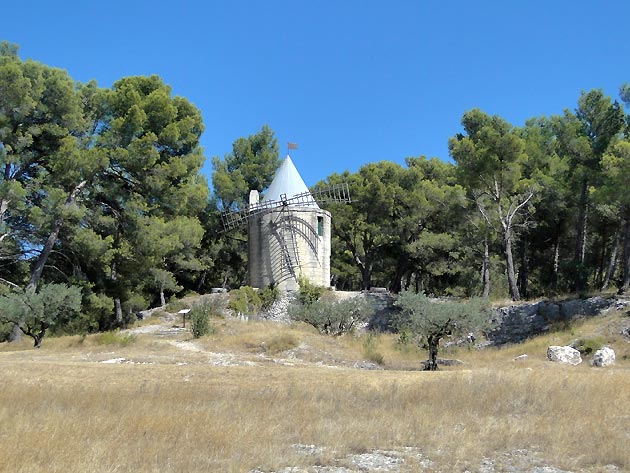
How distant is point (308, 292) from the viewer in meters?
30.9

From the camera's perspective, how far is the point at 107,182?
25422 mm

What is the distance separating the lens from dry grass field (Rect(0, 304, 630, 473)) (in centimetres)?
552

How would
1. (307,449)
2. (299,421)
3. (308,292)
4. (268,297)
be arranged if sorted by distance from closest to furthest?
1. (307,449)
2. (299,421)
3. (308,292)
4. (268,297)

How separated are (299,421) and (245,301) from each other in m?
23.2

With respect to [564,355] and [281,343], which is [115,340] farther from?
[564,355]

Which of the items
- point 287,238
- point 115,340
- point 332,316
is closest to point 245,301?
point 287,238

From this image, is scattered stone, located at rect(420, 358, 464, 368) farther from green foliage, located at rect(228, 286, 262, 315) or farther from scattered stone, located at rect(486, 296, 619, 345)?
green foliage, located at rect(228, 286, 262, 315)

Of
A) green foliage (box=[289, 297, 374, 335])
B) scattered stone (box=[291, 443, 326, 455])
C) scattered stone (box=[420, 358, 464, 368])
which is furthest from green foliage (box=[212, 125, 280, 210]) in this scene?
scattered stone (box=[291, 443, 326, 455])

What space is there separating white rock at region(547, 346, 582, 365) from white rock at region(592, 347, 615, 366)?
1.64 ft

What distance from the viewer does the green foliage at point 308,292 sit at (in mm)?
30484

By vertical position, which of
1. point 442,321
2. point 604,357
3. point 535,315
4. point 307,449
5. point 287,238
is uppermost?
point 287,238

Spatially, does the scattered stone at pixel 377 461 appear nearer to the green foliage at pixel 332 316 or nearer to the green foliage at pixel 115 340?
the green foliage at pixel 115 340

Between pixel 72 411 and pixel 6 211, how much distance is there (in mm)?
18413

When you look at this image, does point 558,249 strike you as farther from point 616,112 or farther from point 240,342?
point 240,342
